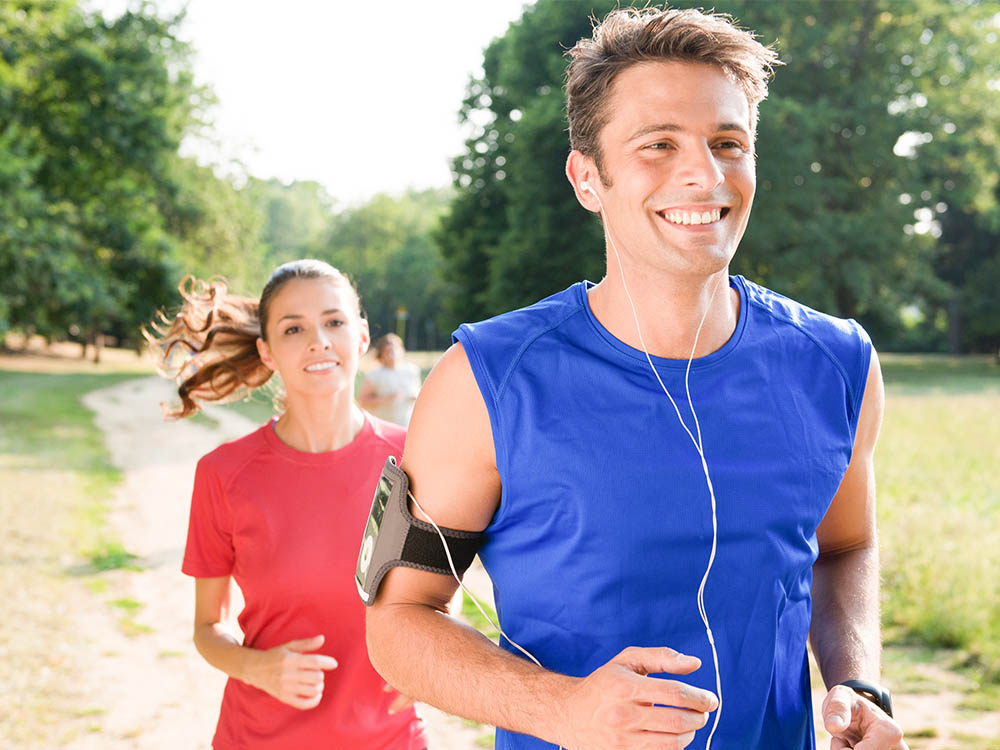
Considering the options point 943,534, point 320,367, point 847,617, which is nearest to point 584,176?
point 847,617

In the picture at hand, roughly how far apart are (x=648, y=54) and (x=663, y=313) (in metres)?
0.52

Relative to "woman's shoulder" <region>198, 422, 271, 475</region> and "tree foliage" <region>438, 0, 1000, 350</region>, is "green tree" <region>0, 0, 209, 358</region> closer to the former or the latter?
"tree foliage" <region>438, 0, 1000, 350</region>

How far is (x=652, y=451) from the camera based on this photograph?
1.88 meters

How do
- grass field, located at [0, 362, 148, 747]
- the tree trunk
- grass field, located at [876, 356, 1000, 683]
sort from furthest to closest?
the tree trunk
grass field, located at [876, 356, 1000, 683]
grass field, located at [0, 362, 148, 747]

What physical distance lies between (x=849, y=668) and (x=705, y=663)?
431 mm

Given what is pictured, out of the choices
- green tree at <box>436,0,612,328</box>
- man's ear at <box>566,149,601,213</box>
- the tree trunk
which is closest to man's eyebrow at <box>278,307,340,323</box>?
man's ear at <box>566,149,601,213</box>

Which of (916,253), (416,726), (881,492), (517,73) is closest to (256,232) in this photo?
(517,73)

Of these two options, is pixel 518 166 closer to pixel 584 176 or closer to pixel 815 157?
pixel 815 157

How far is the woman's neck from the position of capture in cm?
324

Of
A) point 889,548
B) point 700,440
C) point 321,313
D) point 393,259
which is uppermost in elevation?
point 393,259

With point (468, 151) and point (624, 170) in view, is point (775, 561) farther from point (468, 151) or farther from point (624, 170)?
point (468, 151)

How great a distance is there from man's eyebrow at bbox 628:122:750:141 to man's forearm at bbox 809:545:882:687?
99 cm

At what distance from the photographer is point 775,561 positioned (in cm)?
191

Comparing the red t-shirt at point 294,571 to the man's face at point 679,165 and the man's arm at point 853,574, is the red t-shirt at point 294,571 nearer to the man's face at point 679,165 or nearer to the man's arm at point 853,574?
the man's arm at point 853,574
